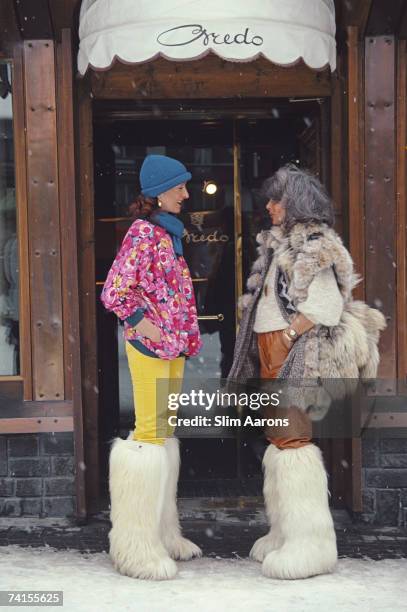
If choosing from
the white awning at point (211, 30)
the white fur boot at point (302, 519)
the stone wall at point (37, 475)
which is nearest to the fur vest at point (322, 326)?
the white fur boot at point (302, 519)

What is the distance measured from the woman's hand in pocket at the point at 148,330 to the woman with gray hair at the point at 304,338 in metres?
0.54

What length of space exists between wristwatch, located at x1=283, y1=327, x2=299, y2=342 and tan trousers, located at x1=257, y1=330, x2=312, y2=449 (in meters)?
0.07

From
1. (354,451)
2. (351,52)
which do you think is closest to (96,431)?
(354,451)

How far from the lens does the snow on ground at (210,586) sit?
416cm

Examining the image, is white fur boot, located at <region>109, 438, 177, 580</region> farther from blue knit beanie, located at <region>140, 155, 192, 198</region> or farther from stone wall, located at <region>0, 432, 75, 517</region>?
blue knit beanie, located at <region>140, 155, 192, 198</region>

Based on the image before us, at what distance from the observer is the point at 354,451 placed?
17.9 feet

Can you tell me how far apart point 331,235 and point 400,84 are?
145cm

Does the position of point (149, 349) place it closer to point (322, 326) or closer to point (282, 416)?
point (282, 416)

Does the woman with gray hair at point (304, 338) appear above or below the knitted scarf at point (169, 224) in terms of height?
below

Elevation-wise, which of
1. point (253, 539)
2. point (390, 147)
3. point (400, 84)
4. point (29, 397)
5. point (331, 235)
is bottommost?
point (253, 539)

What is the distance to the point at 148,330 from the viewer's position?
14.5 feet

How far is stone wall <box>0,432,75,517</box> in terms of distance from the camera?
5492mm

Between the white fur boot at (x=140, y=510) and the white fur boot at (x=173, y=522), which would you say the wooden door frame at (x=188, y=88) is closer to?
the white fur boot at (x=173, y=522)

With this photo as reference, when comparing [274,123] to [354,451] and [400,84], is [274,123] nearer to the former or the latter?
[400,84]
